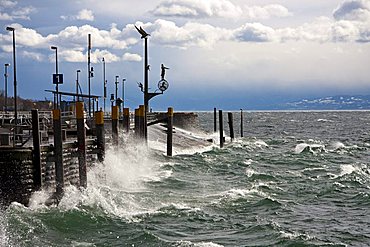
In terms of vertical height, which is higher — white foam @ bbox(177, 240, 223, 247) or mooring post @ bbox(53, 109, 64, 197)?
mooring post @ bbox(53, 109, 64, 197)

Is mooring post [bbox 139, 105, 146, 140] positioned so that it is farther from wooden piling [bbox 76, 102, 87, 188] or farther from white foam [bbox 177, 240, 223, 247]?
white foam [bbox 177, 240, 223, 247]

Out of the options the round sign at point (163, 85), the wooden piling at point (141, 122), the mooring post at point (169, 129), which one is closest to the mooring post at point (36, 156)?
the wooden piling at point (141, 122)

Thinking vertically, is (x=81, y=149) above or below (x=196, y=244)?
above

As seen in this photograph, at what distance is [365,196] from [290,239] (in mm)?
8453

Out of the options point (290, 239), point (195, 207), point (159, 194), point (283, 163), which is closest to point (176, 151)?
point (283, 163)

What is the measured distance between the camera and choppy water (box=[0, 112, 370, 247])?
1636 centimetres

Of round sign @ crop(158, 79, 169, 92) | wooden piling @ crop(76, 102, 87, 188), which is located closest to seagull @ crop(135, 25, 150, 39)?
round sign @ crop(158, 79, 169, 92)

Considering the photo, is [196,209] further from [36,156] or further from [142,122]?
[142,122]

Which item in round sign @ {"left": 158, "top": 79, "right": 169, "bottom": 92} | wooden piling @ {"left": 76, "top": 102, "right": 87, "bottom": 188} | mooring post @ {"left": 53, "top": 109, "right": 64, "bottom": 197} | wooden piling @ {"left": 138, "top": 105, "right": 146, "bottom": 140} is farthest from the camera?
round sign @ {"left": 158, "top": 79, "right": 169, "bottom": 92}

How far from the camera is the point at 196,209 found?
20016mm

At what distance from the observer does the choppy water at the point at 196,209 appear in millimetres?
16359

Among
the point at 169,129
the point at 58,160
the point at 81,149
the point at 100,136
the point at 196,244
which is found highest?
the point at 100,136

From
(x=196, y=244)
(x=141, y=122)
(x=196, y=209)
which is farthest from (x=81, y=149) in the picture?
(x=141, y=122)

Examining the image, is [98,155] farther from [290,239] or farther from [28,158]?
[290,239]
